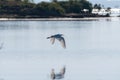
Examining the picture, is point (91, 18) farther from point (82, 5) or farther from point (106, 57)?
point (106, 57)

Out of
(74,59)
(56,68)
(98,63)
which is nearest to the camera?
(56,68)

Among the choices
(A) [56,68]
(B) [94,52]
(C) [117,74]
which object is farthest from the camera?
(B) [94,52]

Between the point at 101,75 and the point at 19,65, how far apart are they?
477cm

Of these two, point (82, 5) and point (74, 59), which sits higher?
point (74, 59)

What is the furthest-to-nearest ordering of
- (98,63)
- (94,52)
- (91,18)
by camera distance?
(91,18) < (94,52) < (98,63)

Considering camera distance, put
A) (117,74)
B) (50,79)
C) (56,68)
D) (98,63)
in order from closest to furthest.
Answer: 1. (50,79)
2. (117,74)
3. (56,68)
4. (98,63)

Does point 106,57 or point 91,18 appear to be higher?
point 106,57

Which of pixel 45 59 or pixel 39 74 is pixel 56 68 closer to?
pixel 39 74

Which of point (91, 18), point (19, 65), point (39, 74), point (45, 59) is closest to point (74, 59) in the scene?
point (45, 59)

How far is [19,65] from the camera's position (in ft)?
89.0

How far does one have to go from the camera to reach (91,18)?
324 ft

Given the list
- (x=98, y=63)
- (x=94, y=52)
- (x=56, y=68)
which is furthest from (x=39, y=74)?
(x=94, y=52)

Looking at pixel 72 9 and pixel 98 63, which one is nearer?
pixel 98 63

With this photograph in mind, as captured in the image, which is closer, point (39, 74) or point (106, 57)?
point (39, 74)
